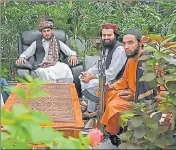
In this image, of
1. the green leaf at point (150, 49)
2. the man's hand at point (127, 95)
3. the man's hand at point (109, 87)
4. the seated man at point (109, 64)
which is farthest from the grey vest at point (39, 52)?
the green leaf at point (150, 49)

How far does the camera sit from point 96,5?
7.45 metres

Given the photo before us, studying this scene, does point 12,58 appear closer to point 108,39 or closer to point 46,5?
point 46,5

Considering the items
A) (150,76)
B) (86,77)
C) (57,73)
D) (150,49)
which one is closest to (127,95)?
(86,77)

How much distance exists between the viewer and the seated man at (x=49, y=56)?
5.63m

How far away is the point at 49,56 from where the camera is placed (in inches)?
229

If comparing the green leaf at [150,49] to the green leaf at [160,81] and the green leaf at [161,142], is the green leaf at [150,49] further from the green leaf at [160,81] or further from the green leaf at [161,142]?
the green leaf at [161,142]

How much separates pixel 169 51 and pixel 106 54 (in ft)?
7.60

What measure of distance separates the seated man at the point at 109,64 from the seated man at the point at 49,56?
2.08 ft

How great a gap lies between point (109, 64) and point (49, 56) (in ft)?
4.62

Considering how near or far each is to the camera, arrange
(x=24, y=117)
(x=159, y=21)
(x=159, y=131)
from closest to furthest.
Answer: (x=24, y=117) → (x=159, y=131) → (x=159, y=21)

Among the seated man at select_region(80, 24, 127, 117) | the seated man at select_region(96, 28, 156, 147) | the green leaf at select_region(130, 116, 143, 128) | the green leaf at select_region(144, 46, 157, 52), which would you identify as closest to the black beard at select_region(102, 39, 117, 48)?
the seated man at select_region(80, 24, 127, 117)

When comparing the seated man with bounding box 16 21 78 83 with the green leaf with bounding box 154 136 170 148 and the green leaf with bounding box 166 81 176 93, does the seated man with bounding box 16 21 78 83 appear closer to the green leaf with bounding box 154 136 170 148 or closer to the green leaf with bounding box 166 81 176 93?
the green leaf with bounding box 166 81 176 93

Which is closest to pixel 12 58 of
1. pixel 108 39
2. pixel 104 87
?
pixel 108 39

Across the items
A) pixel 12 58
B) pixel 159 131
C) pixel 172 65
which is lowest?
pixel 12 58
